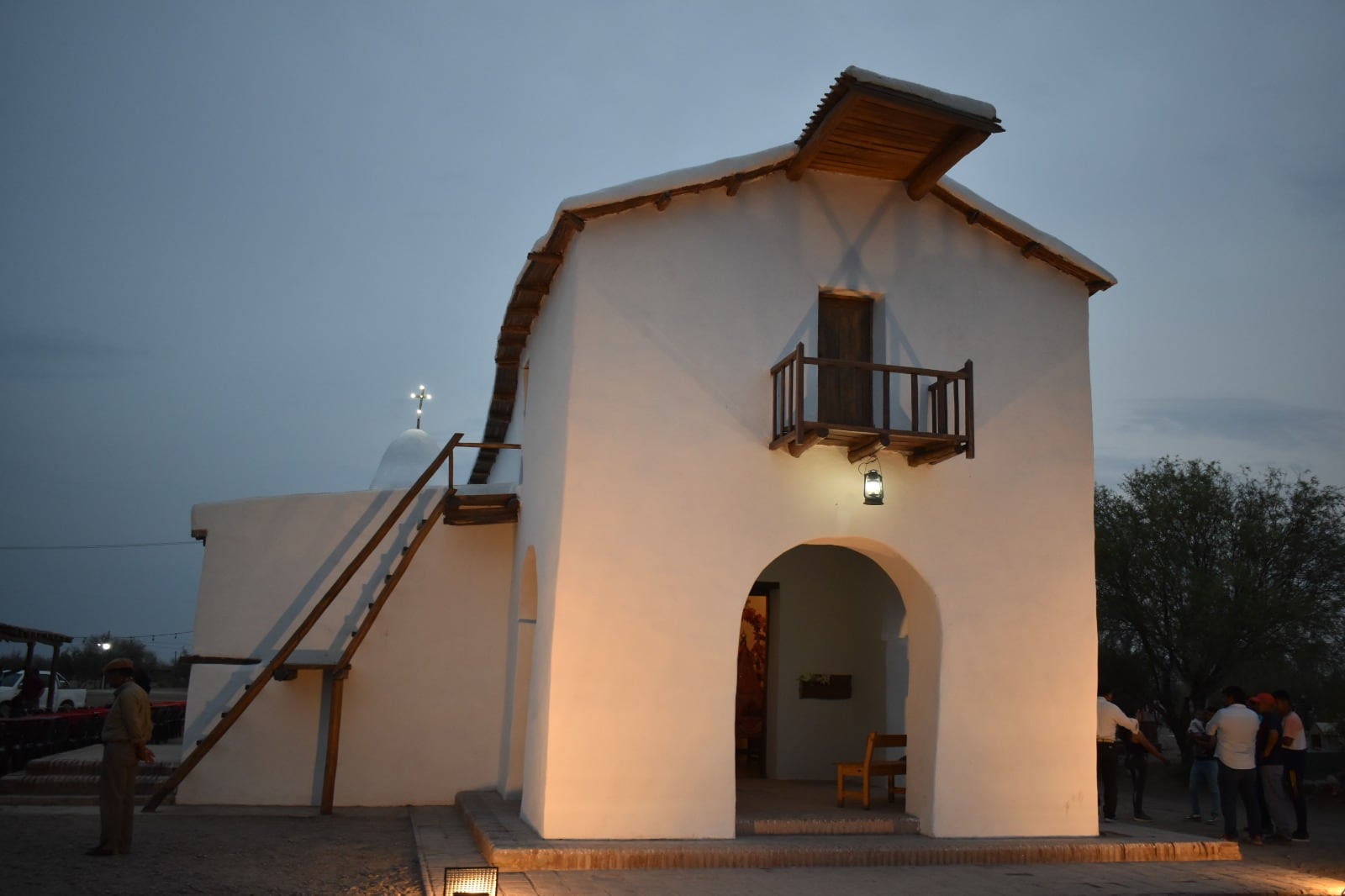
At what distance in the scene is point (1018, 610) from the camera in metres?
10.6

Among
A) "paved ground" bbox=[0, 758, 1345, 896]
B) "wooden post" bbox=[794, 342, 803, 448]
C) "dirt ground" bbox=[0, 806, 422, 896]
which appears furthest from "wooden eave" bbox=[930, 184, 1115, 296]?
"dirt ground" bbox=[0, 806, 422, 896]

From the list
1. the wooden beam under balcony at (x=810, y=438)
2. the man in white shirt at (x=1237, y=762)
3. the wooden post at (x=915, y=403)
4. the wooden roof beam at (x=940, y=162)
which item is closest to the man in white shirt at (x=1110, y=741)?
the man in white shirt at (x=1237, y=762)

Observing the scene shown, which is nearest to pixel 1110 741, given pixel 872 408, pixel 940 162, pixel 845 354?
pixel 872 408

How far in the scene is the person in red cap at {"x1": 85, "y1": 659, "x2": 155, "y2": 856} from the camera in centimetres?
895

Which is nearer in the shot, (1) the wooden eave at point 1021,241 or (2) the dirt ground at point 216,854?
(2) the dirt ground at point 216,854

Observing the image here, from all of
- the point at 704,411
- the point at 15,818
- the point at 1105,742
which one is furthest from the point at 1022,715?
the point at 15,818

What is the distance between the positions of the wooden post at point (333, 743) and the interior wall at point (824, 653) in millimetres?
5380

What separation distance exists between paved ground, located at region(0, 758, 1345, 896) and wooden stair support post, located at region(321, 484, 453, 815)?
63 centimetres

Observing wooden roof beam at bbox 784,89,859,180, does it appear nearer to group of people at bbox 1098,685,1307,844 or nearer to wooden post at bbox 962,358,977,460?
wooden post at bbox 962,358,977,460

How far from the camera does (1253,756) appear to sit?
1131cm

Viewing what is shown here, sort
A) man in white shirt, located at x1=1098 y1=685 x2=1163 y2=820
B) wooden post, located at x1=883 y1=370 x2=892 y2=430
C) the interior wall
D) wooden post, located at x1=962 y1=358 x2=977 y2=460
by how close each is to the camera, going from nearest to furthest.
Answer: wooden post, located at x1=883 y1=370 x2=892 y2=430
wooden post, located at x1=962 y1=358 x2=977 y2=460
man in white shirt, located at x1=1098 y1=685 x2=1163 y2=820
the interior wall

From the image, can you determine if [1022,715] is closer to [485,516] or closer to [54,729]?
[485,516]

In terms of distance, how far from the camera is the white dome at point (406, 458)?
22578 millimetres

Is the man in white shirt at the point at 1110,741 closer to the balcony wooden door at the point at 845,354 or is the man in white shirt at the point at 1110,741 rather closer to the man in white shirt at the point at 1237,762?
the man in white shirt at the point at 1237,762
